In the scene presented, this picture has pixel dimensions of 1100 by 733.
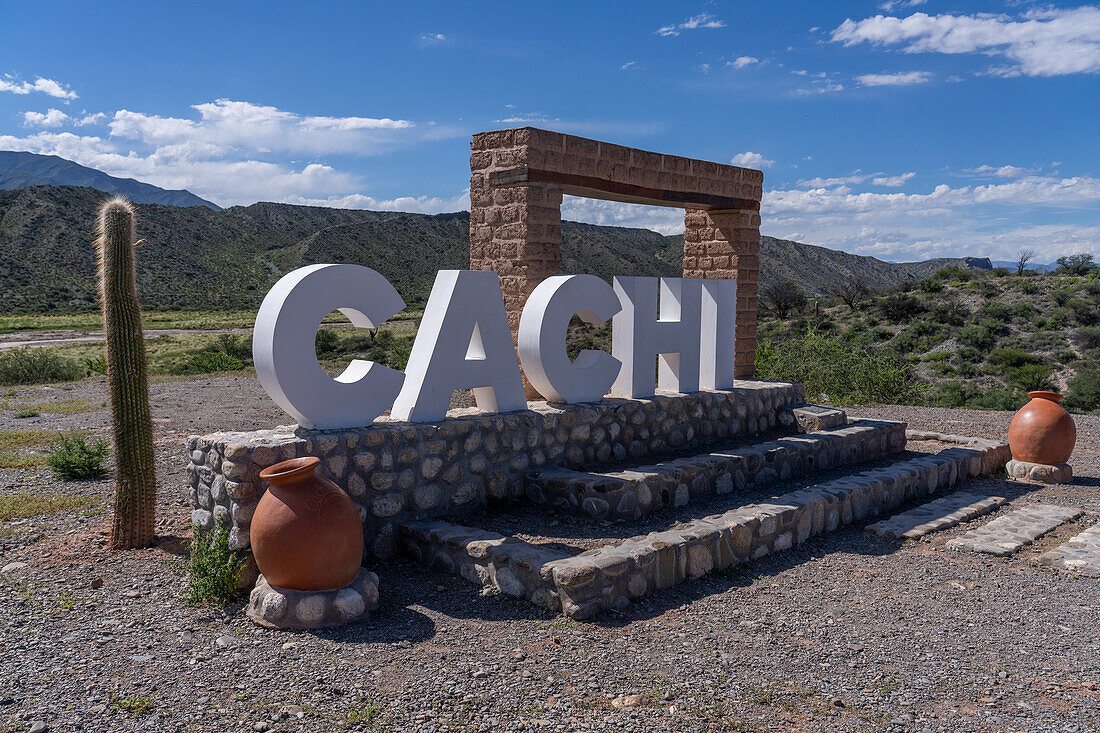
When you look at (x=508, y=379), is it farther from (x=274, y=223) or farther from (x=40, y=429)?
(x=274, y=223)

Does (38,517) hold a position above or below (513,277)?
below

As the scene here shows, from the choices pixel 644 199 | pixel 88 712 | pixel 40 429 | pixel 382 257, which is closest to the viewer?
pixel 88 712

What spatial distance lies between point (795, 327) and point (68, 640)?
27.7 metres

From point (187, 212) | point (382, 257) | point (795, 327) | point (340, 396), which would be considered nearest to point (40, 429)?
point (340, 396)

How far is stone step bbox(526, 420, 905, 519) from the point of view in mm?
6098

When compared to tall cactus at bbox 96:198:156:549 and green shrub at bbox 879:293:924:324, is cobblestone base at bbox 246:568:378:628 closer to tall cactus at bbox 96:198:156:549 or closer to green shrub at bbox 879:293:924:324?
tall cactus at bbox 96:198:156:549

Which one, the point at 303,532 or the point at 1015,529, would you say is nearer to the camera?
the point at 303,532

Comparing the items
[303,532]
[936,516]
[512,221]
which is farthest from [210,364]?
[936,516]

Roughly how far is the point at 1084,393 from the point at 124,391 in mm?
21019

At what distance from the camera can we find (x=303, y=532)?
14.1 feet

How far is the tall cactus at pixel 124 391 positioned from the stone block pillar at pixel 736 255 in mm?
6663

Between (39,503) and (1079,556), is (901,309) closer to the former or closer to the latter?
(1079,556)

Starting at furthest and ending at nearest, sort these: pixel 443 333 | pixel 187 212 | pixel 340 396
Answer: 1. pixel 187 212
2. pixel 443 333
3. pixel 340 396

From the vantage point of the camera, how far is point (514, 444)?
21.1ft
